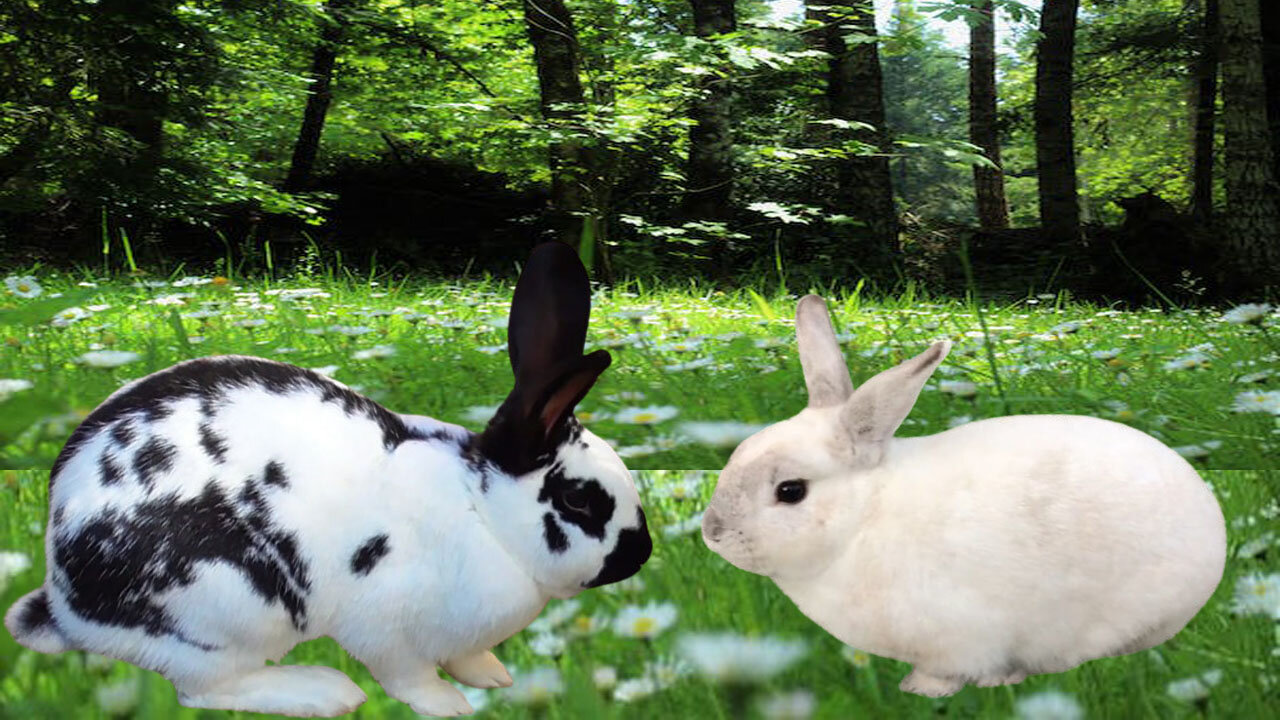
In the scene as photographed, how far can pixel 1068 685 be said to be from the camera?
4.99ft

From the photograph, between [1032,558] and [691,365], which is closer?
[1032,558]

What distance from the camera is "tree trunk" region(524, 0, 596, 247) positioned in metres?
5.43

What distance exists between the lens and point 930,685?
5.08 feet

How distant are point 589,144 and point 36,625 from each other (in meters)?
4.02

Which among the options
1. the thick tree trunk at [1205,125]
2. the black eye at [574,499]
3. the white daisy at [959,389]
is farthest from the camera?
the thick tree trunk at [1205,125]

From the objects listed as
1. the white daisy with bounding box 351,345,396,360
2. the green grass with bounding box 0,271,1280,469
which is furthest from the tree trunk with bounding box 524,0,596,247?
the white daisy with bounding box 351,345,396,360

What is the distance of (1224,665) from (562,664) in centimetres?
102

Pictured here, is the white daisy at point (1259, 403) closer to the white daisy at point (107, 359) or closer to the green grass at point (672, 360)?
the green grass at point (672, 360)

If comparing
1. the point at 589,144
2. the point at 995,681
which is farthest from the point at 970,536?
the point at 589,144

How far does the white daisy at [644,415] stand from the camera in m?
2.49

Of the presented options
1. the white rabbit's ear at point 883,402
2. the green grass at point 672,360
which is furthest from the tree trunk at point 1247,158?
the white rabbit's ear at point 883,402

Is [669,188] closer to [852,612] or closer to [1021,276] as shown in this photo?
[1021,276]

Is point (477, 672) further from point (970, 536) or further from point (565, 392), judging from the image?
point (970, 536)

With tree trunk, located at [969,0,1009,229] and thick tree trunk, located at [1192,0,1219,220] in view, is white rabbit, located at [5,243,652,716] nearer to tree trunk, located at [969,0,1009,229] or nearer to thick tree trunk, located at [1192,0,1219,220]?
tree trunk, located at [969,0,1009,229]
